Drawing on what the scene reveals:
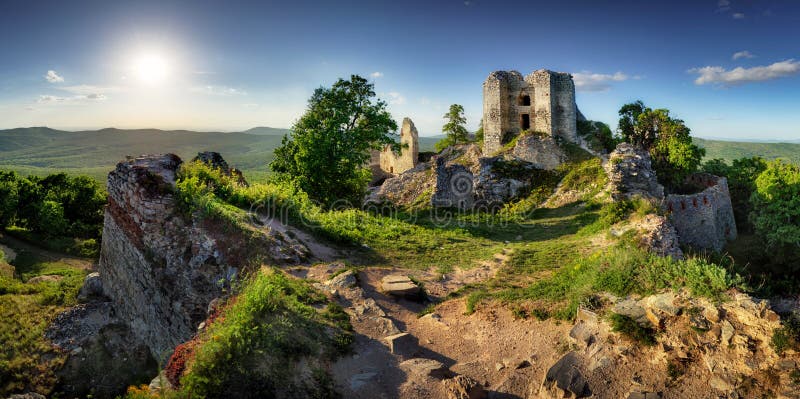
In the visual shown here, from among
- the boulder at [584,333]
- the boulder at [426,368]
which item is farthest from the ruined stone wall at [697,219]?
the boulder at [426,368]

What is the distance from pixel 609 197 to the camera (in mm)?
19438

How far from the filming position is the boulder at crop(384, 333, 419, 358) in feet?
22.7

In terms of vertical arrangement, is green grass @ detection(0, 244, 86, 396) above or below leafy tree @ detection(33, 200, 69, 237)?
below

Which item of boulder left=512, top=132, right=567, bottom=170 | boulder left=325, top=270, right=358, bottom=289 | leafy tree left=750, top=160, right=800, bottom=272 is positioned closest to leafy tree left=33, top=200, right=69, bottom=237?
boulder left=325, top=270, right=358, bottom=289

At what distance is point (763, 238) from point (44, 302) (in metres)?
35.4

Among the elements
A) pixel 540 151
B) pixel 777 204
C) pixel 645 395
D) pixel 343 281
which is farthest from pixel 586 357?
pixel 777 204

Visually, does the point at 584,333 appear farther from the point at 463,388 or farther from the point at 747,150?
the point at 747,150

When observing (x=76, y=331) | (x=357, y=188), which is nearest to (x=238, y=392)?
(x=76, y=331)

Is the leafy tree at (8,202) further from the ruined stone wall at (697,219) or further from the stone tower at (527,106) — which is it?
the ruined stone wall at (697,219)

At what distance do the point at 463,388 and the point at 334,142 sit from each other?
53.4 feet

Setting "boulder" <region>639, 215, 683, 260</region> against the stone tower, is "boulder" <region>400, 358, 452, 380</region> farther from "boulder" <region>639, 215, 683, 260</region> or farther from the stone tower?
the stone tower

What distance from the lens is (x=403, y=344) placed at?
716 cm

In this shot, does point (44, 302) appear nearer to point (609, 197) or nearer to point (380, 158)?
point (609, 197)

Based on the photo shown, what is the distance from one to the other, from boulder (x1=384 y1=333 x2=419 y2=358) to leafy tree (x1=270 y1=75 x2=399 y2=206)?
13.5 metres
